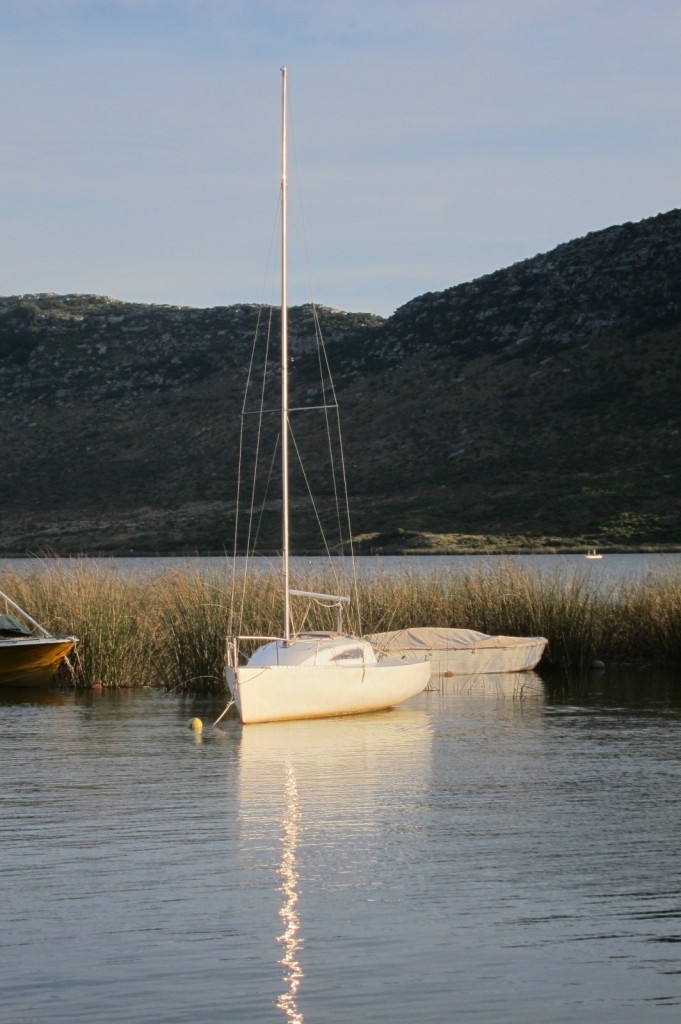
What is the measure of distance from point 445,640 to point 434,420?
66.2m

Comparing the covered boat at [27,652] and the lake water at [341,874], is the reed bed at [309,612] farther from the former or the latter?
the lake water at [341,874]

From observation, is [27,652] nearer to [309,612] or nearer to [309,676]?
[309,612]

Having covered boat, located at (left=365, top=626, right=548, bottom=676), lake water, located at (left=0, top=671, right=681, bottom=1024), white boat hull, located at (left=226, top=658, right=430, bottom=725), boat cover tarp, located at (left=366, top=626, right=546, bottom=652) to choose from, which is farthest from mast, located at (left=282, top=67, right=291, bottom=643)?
covered boat, located at (left=365, top=626, right=548, bottom=676)

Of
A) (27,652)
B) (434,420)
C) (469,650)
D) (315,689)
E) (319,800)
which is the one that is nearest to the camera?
(319,800)

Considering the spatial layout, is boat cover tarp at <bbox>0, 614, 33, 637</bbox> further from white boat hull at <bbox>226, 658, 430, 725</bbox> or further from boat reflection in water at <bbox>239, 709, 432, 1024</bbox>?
boat reflection in water at <bbox>239, 709, 432, 1024</bbox>

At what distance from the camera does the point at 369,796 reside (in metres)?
13.7

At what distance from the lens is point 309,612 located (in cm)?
2261

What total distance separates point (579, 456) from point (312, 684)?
215 ft

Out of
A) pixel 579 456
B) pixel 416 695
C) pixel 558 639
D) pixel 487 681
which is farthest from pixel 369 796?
pixel 579 456

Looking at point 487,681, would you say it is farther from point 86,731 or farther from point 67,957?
point 67,957

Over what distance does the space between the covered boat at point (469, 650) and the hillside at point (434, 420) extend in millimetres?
47017

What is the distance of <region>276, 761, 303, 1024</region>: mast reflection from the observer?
26.7 ft

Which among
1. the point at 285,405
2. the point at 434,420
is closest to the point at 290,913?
the point at 285,405

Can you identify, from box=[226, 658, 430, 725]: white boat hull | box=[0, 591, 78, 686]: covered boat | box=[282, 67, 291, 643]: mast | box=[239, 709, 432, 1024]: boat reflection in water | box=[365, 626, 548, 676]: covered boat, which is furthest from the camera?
box=[365, 626, 548, 676]: covered boat
